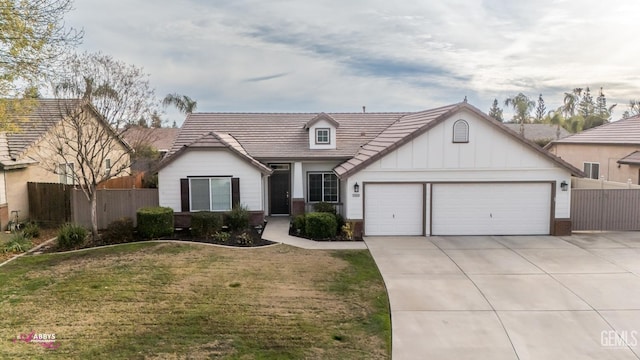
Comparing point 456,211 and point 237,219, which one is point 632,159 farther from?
point 237,219

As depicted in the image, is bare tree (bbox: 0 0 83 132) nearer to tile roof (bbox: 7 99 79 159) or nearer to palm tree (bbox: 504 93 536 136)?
tile roof (bbox: 7 99 79 159)

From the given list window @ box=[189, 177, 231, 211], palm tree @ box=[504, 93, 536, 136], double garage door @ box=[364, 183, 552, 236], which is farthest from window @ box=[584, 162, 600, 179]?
palm tree @ box=[504, 93, 536, 136]

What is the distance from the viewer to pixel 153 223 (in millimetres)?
15477

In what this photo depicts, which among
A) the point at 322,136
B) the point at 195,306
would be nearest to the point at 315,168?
the point at 322,136

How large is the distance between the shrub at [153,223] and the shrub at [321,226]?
5367 mm

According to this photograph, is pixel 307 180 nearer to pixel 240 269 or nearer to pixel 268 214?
pixel 268 214

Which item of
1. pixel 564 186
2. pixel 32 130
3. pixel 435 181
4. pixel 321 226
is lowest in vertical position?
pixel 321 226

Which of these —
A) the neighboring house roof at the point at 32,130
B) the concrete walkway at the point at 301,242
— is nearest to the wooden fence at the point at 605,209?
the concrete walkway at the point at 301,242

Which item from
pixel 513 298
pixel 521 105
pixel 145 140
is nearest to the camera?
pixel 513 298

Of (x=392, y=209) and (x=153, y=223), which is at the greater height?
(x=392, y=209)

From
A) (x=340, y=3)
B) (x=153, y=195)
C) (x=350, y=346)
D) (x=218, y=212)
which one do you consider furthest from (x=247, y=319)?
(x=340, y=3)

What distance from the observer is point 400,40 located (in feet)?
62.2

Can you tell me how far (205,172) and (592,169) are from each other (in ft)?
70.7

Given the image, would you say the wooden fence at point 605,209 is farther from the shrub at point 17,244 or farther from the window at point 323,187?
the shrub at point 17,244
